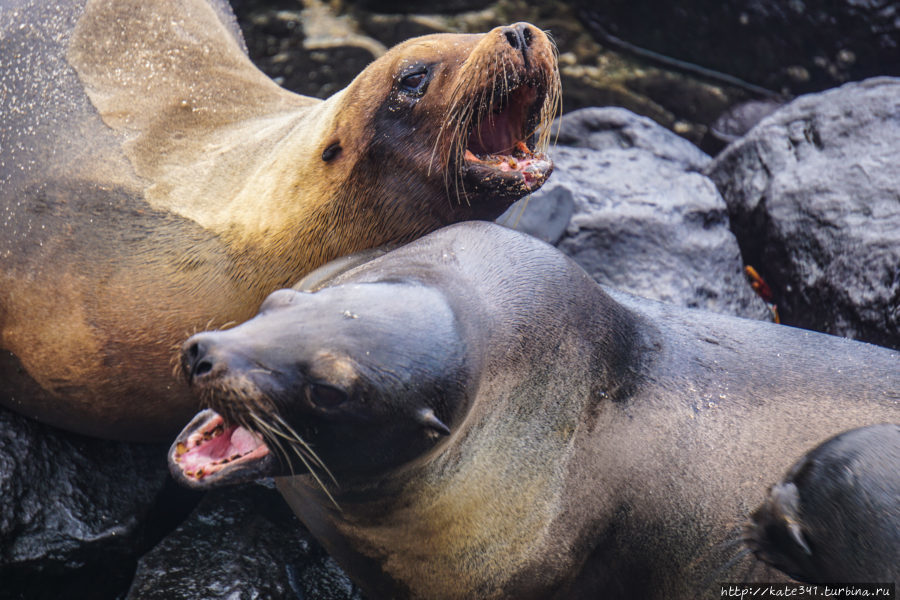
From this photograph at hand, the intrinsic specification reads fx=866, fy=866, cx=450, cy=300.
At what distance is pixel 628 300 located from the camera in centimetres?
385

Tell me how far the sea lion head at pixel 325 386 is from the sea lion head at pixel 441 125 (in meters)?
0.90

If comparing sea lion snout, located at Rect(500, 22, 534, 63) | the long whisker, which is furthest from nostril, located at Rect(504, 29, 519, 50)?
the long whisker

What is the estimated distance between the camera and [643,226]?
5375 millimetres

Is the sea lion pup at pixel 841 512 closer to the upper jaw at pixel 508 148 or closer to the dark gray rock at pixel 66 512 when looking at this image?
the upper jaw at pixel 508 148

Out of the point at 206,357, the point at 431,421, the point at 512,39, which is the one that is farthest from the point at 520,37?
the point at 206,357

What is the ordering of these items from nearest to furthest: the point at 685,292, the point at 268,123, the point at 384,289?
the point at 384,289
the point at 268,123
the point at 685,292

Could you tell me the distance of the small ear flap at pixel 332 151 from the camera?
393cm

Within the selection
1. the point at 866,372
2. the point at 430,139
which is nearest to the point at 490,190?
the point at 430,139

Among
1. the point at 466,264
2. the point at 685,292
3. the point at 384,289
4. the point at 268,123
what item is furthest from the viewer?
the point at 685,292

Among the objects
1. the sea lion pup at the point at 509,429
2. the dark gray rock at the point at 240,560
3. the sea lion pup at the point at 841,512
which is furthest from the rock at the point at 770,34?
the dark gray rock at the point at 240,560

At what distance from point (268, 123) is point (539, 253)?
1810 mm

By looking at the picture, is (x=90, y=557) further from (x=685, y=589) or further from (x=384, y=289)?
(x=685, y=589)

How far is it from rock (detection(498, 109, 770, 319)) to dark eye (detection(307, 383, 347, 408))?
235cm

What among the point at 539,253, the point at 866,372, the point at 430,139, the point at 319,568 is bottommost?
the point at 319,568
